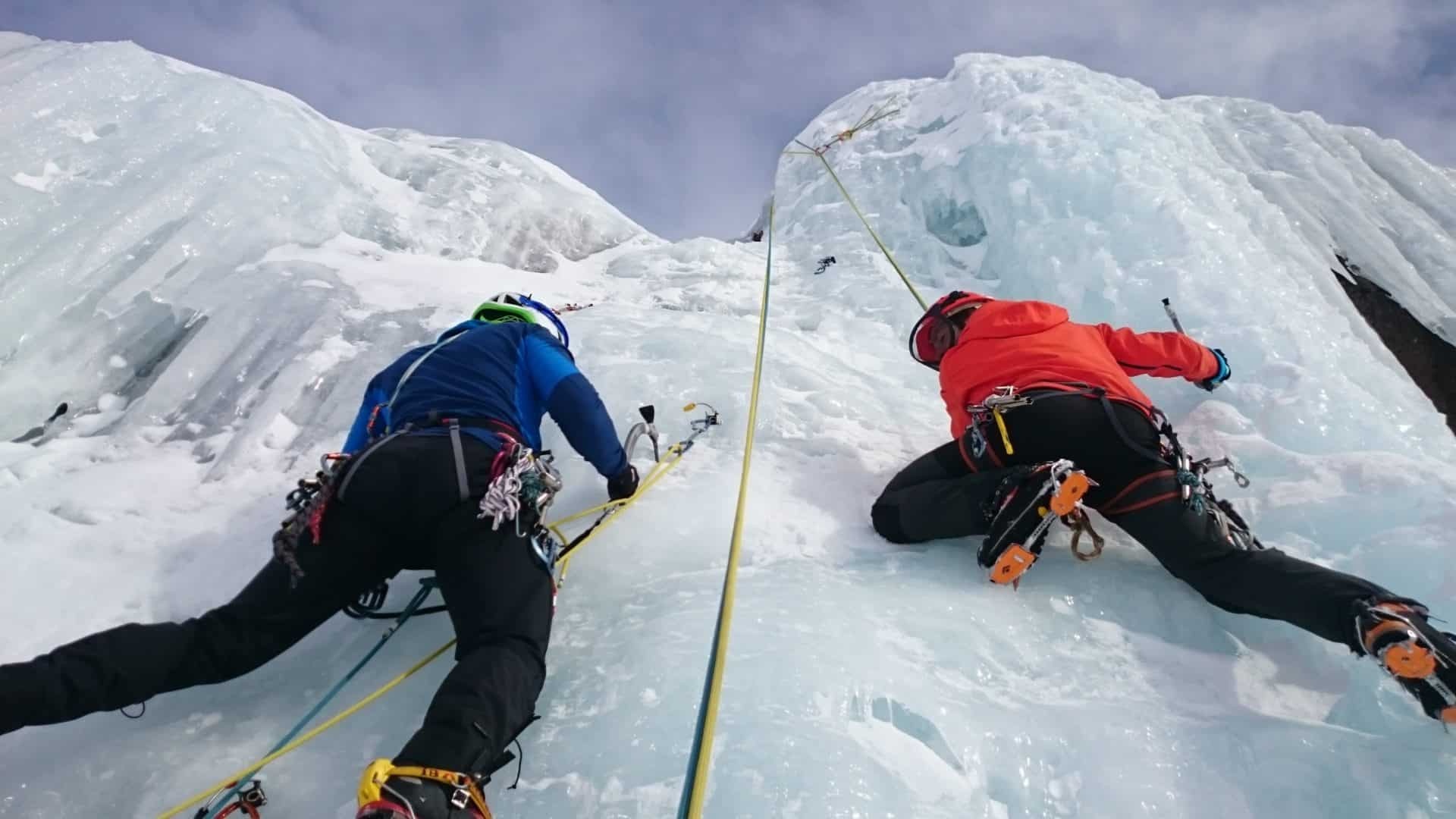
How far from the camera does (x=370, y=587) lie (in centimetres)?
192

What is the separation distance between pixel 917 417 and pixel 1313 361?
1.72 metres

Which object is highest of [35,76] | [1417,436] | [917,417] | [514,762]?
[35,76]

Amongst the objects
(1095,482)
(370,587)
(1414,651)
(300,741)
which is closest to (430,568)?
(370,587)

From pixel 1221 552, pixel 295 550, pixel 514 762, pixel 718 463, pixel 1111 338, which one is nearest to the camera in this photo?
pixel 514 762

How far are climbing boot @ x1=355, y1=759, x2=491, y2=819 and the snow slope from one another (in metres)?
0.26

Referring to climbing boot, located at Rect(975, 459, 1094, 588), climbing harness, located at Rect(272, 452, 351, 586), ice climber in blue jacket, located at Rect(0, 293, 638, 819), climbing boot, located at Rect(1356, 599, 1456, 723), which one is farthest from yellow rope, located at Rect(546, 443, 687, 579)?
climbing boot, located at Rect(1356, 599, 1456, 723)

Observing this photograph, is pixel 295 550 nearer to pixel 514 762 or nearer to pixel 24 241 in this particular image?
pixel 514 762

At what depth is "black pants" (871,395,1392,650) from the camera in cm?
169

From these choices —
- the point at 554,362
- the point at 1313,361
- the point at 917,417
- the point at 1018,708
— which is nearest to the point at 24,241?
the point at 554,362

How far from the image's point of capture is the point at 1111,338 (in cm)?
285

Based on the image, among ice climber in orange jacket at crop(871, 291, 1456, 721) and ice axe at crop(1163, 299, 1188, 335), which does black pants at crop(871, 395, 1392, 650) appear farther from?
ice axe at crop(1163, 299, 1188, 335)

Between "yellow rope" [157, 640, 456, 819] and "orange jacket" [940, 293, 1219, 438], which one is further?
"orange jacket" [940, 293, 1219, 438]

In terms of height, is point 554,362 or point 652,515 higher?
point 554,362

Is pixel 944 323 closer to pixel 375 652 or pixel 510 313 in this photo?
pixel 510 313
